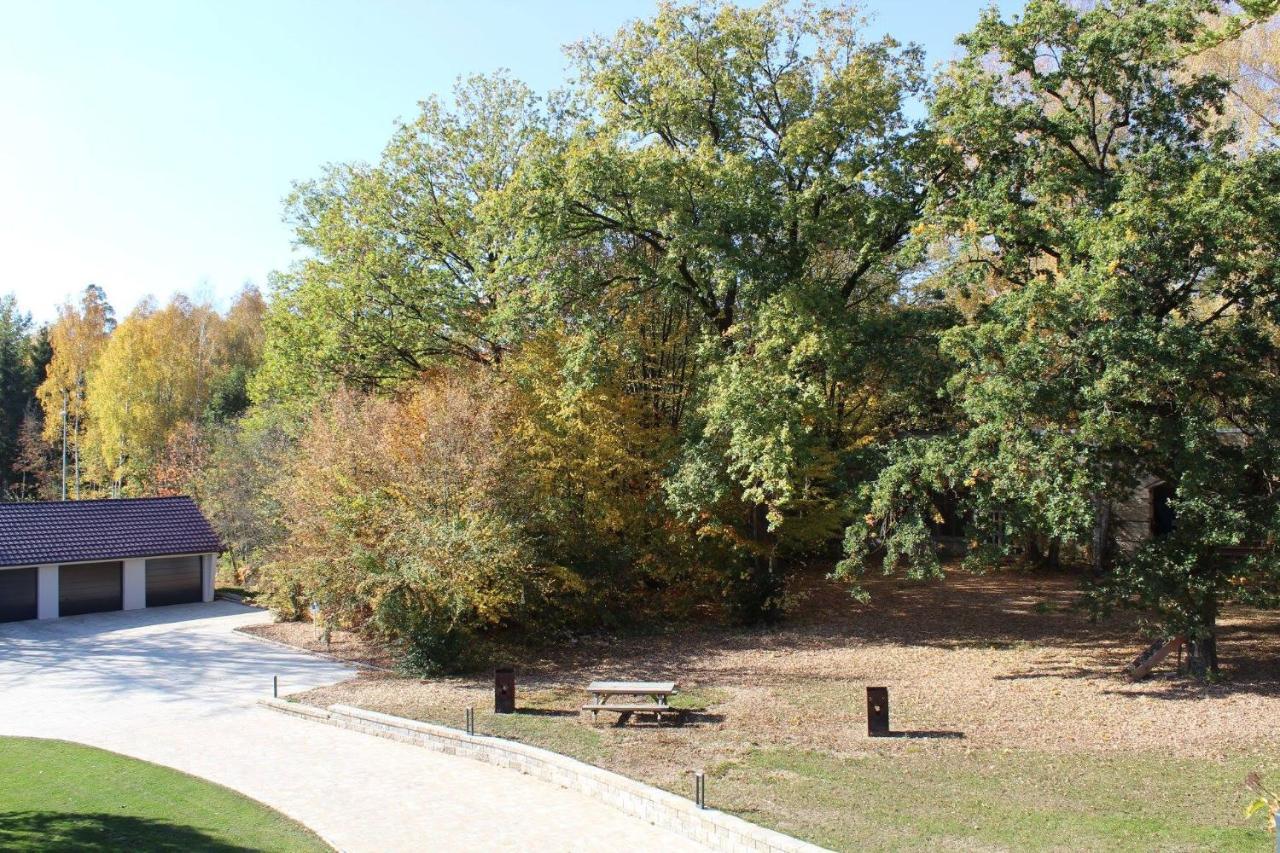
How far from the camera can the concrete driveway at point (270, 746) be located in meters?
10.8

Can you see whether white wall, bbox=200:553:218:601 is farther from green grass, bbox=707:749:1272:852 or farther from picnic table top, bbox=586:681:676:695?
A: green grass, bbox=707:749:1272:852

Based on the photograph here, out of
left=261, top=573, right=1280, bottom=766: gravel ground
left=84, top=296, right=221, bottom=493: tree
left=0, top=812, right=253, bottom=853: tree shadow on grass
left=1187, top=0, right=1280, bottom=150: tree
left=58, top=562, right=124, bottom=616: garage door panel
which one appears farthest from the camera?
left=84, top=296, right=221, bottom=493: tree

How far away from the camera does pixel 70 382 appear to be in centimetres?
5203

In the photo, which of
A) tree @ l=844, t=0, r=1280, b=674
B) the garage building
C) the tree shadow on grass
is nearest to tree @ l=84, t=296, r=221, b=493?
the garage building

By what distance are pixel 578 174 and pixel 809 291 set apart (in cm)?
581

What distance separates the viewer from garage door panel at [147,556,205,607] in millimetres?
28484

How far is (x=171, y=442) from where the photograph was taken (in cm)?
3841

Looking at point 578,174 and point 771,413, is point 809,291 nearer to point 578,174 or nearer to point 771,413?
point 771,413

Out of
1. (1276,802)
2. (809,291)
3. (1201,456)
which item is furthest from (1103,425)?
(1276,802)

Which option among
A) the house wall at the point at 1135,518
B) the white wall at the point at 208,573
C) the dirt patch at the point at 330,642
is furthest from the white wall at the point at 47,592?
the house wall at the point at 1135,518

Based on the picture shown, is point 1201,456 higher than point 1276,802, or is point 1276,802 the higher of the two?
point 1201,456

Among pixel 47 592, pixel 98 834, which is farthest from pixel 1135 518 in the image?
pixel 47 592

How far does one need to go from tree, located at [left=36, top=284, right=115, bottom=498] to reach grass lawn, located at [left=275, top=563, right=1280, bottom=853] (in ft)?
116

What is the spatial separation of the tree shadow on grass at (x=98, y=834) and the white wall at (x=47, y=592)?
17.9 metres
